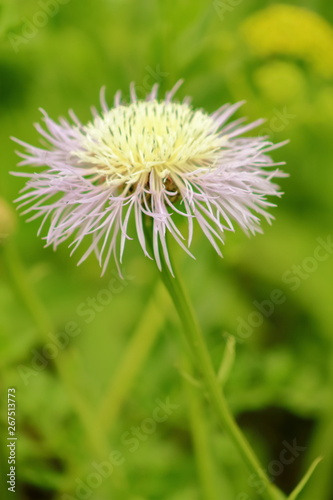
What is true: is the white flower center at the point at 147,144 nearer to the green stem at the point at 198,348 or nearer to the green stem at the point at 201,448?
the green stem at the point at 198,348

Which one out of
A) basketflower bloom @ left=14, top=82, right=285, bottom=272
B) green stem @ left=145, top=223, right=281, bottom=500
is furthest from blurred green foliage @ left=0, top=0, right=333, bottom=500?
green stem @ left=145, top=223, right=281, bottom=500

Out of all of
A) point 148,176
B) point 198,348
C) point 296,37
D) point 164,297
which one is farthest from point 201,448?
point 296,37

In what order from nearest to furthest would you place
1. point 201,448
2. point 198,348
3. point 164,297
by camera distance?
point 198,348, point 201,448, point 164,297

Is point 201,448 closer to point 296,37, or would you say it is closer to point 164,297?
point 164,297

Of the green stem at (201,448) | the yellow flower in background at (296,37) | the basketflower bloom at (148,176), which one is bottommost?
the green stem at (201,448)

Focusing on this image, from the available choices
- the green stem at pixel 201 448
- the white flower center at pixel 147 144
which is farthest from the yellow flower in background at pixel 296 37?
the green stem at pixel 201 448

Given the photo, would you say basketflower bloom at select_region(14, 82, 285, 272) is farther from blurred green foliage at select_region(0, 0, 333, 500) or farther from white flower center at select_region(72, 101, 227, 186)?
blurred green foliage at select_region(0, 0, 333, 500)
